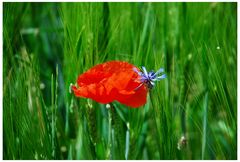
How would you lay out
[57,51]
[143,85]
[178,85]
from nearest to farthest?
[143,85]
[178,85]
[57,51]

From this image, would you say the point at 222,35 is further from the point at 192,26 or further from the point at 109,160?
the point at 109,160

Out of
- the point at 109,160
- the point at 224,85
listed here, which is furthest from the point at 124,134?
the point at 224,85

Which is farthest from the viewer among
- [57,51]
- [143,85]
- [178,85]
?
[57,51]

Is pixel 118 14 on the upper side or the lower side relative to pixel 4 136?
upper
